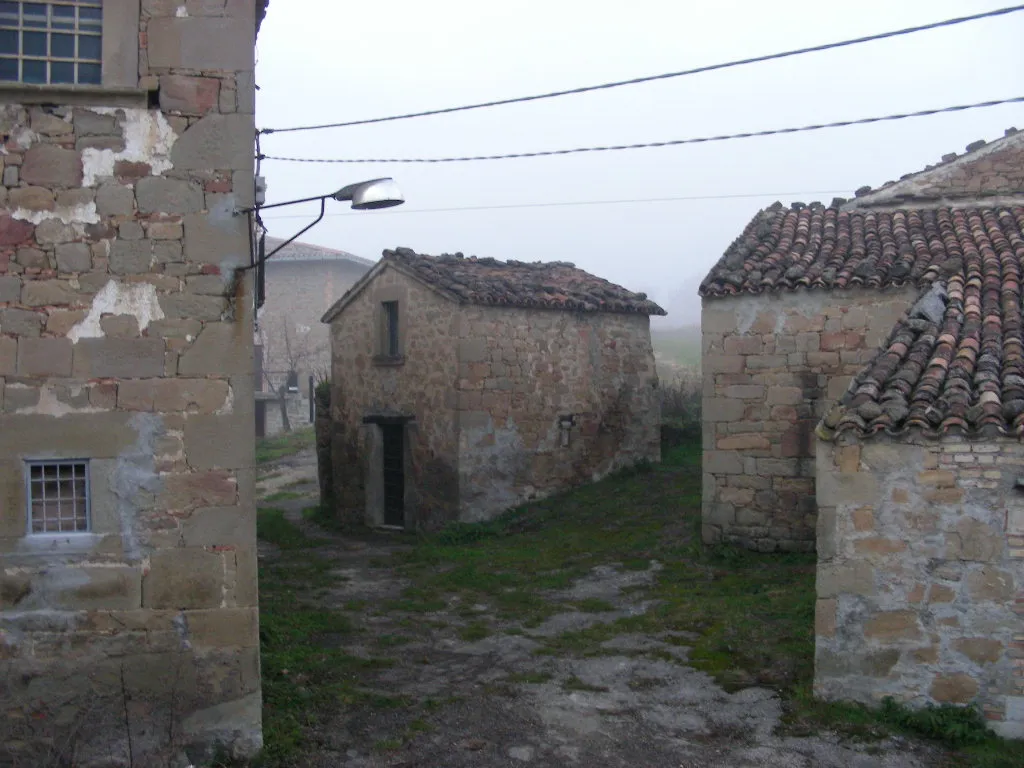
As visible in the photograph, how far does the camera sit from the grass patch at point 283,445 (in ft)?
93.1

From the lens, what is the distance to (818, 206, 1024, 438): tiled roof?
23.8ft

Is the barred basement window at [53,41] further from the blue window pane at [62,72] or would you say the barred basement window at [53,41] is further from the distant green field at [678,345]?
the distant green field at [678,345]

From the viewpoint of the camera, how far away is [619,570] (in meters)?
13.0

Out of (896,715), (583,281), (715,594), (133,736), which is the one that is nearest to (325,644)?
(133,736)

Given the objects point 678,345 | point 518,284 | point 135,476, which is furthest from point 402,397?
Result: point 678,345

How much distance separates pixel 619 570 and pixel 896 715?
6.01m

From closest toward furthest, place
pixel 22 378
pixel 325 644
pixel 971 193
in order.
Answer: pixel 22 378 → pixel 325 644 → pixel 971 193

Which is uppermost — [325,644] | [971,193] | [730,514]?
[971,193]

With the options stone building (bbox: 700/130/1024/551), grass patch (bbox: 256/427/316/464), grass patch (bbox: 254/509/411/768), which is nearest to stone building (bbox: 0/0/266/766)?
grass patch (bbox: 254/509/411/768)

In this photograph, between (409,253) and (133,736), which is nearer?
(133,736)

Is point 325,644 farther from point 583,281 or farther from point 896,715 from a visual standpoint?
point 583,281

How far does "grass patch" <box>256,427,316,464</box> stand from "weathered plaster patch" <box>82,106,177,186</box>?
21.7 m

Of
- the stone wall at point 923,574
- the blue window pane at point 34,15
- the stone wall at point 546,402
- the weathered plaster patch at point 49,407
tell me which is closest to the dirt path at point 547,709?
the stone wall at point 923,574

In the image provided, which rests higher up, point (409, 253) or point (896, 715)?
point (409, 253)
